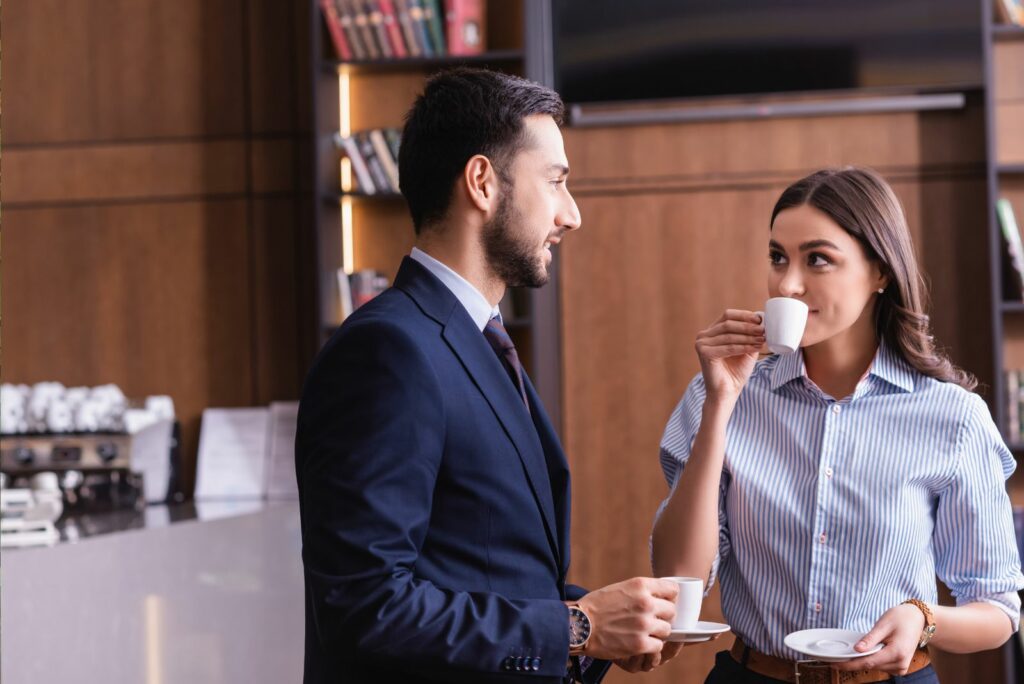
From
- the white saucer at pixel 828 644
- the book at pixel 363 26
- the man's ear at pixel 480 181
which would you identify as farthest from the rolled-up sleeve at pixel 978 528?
the book at pixel 363 26

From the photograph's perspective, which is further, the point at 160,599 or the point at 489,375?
the point at 160,599

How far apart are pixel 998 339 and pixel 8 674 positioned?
126 inches

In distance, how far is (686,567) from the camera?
179cm

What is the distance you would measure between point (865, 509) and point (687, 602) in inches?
17.1

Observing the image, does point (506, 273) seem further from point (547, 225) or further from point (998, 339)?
point (998, 339)

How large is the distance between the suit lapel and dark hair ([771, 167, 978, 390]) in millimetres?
679

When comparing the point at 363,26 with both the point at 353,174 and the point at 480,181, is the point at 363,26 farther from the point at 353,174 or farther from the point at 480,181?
the point at 480,181

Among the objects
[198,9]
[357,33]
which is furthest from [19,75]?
[357,33]

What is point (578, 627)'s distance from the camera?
4.51 feet

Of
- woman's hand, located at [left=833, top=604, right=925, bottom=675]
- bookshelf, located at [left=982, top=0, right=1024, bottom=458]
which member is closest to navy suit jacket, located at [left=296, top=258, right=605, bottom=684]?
woman's hand, located at [left=833, top=604, right=925, bottom=675]

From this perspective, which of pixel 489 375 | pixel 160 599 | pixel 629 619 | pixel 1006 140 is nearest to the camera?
pixel 629 619

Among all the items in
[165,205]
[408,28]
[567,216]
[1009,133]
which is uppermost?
[408,28]

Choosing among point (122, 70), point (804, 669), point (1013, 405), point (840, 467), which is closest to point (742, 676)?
point (804, 669)

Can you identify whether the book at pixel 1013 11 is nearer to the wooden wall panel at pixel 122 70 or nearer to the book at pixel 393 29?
the book at pixel 393 29
